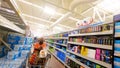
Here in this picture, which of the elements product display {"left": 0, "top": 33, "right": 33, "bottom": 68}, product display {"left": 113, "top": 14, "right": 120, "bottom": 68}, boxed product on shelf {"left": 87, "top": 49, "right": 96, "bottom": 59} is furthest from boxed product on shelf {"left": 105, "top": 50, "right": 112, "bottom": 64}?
product display {"left": 0, "top": 33, "right": 33, "bottom": 68}

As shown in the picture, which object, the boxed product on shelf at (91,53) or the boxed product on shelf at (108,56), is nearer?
the boxed product on shelf at (108,56)

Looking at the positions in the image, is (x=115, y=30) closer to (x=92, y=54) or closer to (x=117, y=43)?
(x=117, y=43)

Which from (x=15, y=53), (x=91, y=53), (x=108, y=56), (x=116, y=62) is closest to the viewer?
(x=116, y=62)

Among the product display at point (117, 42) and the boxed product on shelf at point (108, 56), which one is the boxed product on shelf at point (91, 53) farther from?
the product display at point (117, 42)

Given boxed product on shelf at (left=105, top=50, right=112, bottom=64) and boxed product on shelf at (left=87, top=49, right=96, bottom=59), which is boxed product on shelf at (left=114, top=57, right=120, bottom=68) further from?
boxed product on shelf at (left=87, top=49, right=96, bottom=59)

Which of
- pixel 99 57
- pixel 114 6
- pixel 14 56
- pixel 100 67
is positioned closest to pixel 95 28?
pixel 99 57

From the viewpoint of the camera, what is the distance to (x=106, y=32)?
209cm

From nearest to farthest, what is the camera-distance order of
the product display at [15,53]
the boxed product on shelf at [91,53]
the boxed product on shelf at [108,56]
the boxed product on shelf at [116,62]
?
1. the boxed product on shelf at [116,62]
2. the boxed product on shelf at [108,56]
3. the product display at [15,53]
4. the boxed product on shelf at [91,53]

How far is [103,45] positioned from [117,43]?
33 centimetres

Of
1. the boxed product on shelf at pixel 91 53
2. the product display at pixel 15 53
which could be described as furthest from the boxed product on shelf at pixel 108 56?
the product display at pixel 15 53

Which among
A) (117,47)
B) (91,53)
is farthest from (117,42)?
(91,53)

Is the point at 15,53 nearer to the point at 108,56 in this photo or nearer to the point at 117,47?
the point at 108,56

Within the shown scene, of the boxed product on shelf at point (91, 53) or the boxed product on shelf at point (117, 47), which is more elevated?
the boxed product on shelf at point (117, 47)

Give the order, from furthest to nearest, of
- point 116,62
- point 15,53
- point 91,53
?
point 91,53
point 15,53
point 116,62
